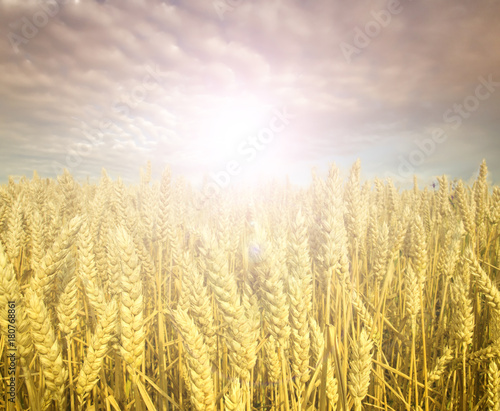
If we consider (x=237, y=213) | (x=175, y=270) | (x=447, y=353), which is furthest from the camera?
(x=237, y=213)

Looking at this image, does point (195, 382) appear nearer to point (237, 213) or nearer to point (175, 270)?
point (175, 270)

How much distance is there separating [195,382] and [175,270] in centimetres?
215

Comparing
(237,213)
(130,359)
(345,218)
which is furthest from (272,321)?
(237,213)

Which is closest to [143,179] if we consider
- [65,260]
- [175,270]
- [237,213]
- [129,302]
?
[237,213]

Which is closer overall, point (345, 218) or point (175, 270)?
point (345, 218)

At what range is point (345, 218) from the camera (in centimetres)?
214

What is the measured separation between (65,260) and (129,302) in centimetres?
58

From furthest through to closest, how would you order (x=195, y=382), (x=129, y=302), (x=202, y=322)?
(x=202, y=322) → (x=129, y=302) → (x=195, y=382)

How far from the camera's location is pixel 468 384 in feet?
5.90

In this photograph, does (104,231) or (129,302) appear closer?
(129,302)

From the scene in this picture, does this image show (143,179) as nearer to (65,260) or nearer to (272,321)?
(65,260)

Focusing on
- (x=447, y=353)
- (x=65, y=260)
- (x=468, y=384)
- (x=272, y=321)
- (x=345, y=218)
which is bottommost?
(x=468, y=384)

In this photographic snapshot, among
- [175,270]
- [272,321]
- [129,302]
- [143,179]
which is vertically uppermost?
[143,179]

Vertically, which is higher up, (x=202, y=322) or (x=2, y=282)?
(x=2, y=282)
